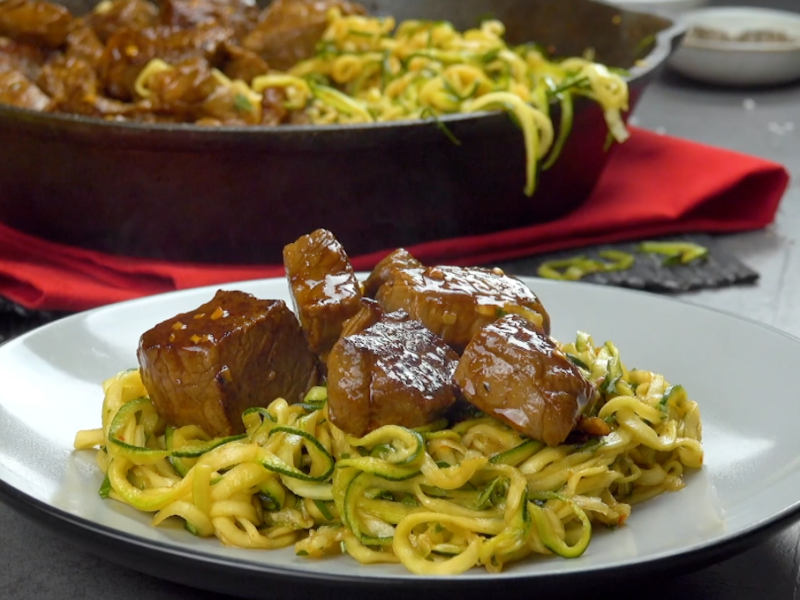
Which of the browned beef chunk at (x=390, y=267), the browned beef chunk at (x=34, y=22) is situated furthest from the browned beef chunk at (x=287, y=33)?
the browned beef chunk at (x=390, y=267)

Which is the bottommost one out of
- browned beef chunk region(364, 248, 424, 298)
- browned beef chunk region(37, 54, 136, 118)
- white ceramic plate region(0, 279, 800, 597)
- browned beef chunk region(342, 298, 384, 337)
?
browned beef chunk region(37, 54, 136, 118)

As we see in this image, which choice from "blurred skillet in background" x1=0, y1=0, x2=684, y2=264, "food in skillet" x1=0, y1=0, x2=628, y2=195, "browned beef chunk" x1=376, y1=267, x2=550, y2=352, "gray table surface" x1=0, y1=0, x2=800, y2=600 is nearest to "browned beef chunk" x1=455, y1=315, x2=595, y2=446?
"browned beef chunk" x1=376, y1=267, x2=550, y2=352

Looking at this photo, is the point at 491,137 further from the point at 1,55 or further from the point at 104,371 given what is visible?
the point at 1,55

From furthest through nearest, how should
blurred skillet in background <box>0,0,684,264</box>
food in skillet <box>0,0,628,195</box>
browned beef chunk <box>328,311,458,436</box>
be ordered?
food in skillet <box>0,0,628,195</box> → blurred skillet in background <box>0,0,684,264</box> → browned beef chunk <box>328,311,458,436</box>

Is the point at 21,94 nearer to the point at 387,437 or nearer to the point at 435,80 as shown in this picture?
the point at 435,80

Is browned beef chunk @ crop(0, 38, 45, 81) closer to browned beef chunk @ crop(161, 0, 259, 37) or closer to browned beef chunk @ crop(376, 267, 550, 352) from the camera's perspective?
browned beef chunk @ crop(161, 0, 259, 37)

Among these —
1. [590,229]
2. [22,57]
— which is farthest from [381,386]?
[22,57]
